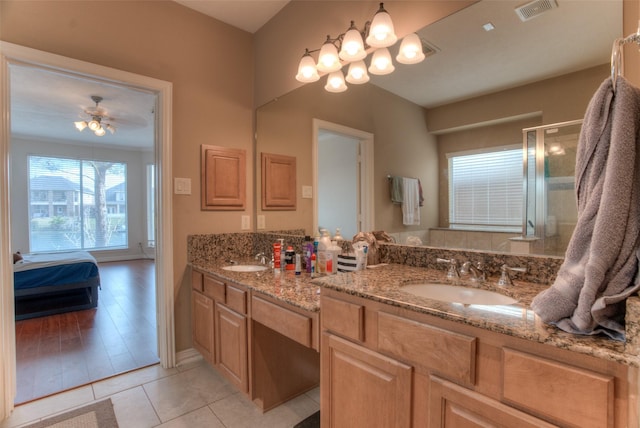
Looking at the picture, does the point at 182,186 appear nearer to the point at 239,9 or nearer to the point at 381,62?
the point at 239,9

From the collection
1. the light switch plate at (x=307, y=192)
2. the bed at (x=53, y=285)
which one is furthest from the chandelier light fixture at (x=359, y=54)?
the bed at (x=53, y=285)

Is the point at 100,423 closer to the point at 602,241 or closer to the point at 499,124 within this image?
the point at 602,241

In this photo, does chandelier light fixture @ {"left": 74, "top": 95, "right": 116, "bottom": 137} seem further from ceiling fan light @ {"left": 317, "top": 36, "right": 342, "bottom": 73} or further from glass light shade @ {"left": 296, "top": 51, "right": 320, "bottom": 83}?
ceiling fan light @ {"left": 317, "top": 36, "right": 342, "bottom": 73}

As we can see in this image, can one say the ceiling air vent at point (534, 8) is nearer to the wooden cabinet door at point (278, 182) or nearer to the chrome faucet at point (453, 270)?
the chrome faucet at point (453, 270)

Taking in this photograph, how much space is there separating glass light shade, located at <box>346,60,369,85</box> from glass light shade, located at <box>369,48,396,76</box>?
8 cm

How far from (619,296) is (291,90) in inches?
85.6

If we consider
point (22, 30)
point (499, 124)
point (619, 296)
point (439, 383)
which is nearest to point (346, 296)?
point (439, 383)

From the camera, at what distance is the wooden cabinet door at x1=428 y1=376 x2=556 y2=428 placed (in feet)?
2.54

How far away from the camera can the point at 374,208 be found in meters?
1.89

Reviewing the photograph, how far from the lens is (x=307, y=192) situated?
7.86 ft

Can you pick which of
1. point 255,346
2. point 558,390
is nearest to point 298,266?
point 255,346

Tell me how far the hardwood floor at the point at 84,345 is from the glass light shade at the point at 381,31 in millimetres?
2647

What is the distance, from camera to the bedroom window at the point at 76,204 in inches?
237

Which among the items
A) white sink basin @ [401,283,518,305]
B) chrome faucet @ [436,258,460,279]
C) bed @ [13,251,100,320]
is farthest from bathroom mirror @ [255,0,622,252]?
bed @ [13,251,100,320]
